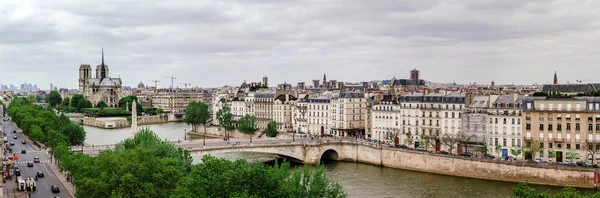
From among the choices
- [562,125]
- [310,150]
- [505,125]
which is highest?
[562,125]

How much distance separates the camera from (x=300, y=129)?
9650 cm

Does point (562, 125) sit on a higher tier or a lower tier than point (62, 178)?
higher

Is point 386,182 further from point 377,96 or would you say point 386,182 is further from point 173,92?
point 173,92

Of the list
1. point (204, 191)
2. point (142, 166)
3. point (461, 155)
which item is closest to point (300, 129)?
point (461, 155)

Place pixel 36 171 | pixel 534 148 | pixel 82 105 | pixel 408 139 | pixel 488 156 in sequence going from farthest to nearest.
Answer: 1. pixel 82 105
2. pixel 408 139
3. pixel 488 156
4. pixel 534 148
5. pixel 36 171

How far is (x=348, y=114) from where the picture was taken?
286 ft

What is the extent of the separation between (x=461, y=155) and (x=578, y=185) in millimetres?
11571

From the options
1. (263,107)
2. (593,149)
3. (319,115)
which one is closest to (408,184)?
(593,149)

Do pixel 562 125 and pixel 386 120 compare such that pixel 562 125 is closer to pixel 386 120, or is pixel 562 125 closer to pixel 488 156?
pixel 488 156

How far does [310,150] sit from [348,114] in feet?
52.6

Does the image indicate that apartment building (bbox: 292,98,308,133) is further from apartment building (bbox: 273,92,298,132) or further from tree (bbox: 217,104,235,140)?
tree (bbox: 217,104,235,140)

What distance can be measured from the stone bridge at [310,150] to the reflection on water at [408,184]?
4625mm

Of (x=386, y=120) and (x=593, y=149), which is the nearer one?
(x=593, y=149)

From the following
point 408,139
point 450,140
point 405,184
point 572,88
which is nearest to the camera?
point 405,184
